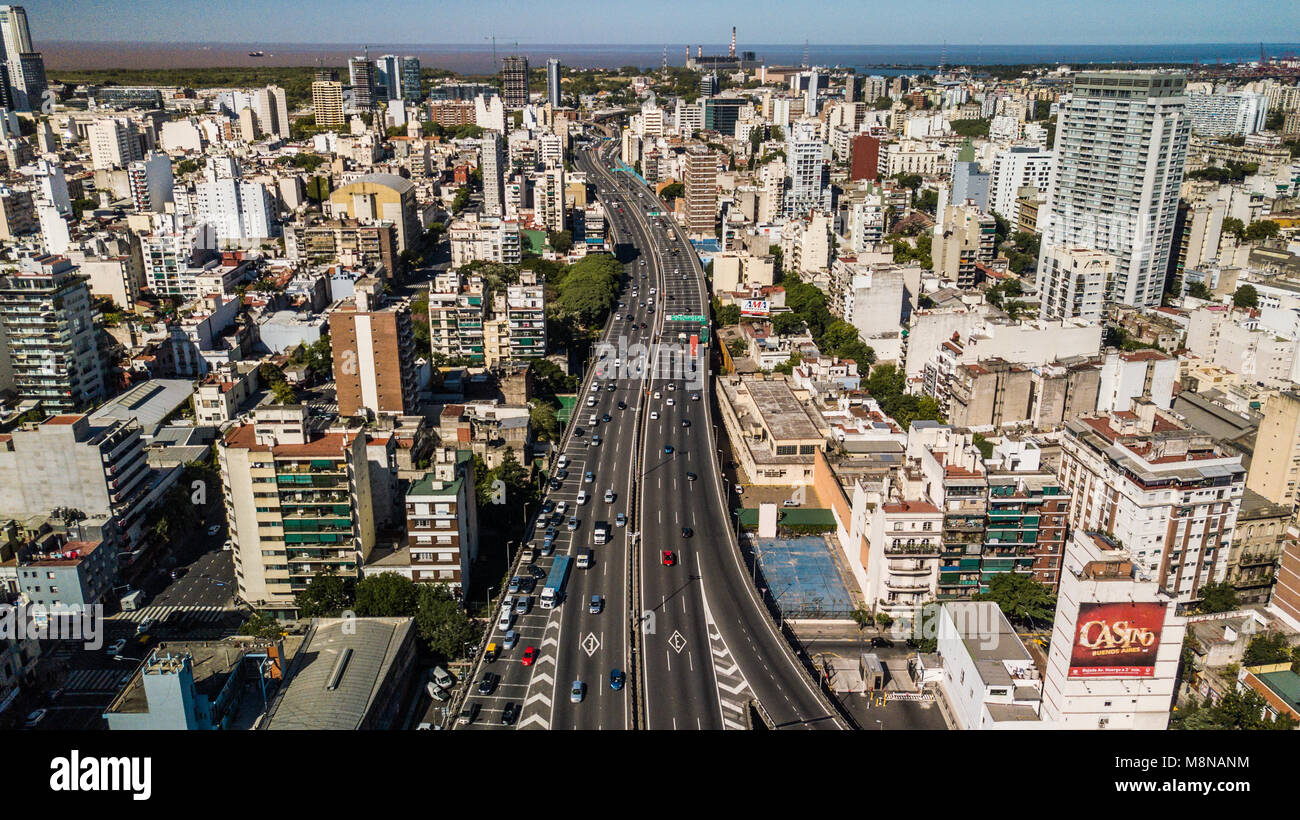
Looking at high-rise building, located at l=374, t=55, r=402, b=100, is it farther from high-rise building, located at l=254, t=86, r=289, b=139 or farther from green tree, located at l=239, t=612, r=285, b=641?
green tree, located at l=239, t=612, r=285, b=641

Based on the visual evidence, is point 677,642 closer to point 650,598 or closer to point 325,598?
point 650,598

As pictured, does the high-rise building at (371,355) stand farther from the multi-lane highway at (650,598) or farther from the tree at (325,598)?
the tree at (325,598)

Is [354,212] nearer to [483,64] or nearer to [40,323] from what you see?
[40,323]

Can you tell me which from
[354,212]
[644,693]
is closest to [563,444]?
[644,693]

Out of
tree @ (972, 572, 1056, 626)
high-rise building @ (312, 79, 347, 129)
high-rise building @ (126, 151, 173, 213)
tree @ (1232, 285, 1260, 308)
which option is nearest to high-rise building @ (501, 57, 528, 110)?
high-rise building @ (312, 79, 347, 129)

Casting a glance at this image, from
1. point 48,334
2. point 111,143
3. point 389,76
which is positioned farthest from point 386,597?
point 389,76
